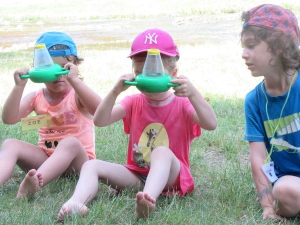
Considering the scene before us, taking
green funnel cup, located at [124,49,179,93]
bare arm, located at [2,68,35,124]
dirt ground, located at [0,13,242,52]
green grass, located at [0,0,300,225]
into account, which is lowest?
dirt ground, located at [0,13,242,52]

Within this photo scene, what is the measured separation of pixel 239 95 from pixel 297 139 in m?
2.72

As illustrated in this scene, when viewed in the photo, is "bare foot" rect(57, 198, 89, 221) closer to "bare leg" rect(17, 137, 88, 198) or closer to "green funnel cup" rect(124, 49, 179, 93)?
"bare leg" rect(17, 137, 88, 198)

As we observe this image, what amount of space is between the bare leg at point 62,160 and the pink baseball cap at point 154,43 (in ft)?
2.31

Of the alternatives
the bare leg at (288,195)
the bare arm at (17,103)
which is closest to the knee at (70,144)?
the bare arm at (17,103)

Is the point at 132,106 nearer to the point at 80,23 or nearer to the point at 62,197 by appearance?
the point at 62,197

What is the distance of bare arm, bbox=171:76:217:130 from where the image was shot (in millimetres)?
2639

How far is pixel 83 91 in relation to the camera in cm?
311

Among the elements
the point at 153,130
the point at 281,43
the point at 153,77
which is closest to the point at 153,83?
the point at 153,77

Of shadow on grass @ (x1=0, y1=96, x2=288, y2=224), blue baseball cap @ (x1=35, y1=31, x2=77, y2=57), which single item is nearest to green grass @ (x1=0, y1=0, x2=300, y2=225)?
shadow on grass @ (x1=0, y1=96, x2=288, y2=224)

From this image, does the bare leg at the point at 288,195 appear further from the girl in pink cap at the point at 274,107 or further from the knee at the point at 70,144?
the knee at the point at 70,144

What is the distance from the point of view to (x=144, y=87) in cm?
262

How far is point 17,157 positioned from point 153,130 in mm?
876

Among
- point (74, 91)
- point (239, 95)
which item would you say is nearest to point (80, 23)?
point (239, 95)

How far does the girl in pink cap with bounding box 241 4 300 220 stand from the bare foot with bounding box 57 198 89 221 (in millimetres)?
918
